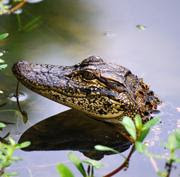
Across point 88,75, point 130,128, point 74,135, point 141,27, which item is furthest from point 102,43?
point 130,128

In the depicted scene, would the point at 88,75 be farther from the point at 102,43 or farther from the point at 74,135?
the point at 102,43

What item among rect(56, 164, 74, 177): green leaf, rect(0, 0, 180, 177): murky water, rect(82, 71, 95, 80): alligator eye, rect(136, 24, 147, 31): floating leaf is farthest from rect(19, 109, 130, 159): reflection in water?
rect(136, 24, 147, 31): floating leaf

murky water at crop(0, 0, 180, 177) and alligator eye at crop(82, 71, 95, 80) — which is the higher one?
alligator eye at crop(82, 71, 95, 80)

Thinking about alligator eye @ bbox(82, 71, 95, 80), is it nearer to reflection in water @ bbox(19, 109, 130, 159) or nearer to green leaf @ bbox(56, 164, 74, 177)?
reflection in water @ bbox(19, 109, 130, 159)

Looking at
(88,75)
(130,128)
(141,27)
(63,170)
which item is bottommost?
(141,27)

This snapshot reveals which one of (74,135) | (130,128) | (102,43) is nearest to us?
(130,128)

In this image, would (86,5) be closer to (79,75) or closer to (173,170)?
(79,75)

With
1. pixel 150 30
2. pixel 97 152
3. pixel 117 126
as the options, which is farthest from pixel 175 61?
pixel 97 152
